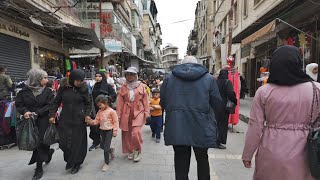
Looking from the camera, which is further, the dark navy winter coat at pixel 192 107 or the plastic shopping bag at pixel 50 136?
the plastic shopping bag at pixel 50 136

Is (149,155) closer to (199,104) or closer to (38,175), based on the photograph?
(38,175)

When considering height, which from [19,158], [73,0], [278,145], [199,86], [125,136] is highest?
[73,0]

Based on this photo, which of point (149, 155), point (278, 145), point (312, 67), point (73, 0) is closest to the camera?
point (278, 145)

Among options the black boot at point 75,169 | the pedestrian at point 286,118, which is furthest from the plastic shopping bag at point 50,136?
the pedestrian at point 286,118

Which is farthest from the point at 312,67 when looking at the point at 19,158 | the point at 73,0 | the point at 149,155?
the point at 73,0

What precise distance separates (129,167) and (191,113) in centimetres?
216

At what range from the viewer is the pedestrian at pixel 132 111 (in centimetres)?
527

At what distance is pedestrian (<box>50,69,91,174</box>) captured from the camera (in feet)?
15.2

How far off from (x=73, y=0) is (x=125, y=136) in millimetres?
14383

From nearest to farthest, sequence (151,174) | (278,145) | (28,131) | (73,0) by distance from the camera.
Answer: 1. (278,145)
2. (28,131)
3. (151,174)
4. (73,0)

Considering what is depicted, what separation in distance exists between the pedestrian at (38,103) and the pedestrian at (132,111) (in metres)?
1.33

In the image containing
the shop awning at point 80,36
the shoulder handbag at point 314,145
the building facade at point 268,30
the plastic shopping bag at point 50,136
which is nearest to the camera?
the shoulder handbag at point 314,145

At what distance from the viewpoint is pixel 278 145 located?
2467 millimetres

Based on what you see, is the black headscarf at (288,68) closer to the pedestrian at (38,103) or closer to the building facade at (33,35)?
the pedestrian at (38,103)
